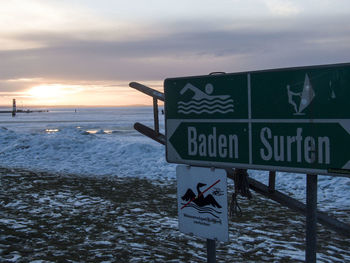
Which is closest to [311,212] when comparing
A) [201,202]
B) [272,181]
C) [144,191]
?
[272,181]

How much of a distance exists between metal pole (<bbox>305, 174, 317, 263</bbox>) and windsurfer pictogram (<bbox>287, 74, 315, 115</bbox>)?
446mm

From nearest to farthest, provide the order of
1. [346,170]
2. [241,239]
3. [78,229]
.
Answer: [346,170]
[241,239]
[78,229]

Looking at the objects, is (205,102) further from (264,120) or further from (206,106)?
(264,120)

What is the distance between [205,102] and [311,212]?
106 centimetres

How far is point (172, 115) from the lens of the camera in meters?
2.83

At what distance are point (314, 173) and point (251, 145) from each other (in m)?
0.47

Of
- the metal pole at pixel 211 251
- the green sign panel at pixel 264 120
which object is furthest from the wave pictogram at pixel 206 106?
the metal pole at pixel 211 251

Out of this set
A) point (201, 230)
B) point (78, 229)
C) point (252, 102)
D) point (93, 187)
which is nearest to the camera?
point (252, 102)

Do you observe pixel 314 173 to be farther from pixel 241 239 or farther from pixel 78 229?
pixel 78 229

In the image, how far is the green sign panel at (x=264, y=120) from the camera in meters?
2.12

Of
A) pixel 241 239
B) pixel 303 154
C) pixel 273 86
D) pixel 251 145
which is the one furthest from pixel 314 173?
pixel 241 239

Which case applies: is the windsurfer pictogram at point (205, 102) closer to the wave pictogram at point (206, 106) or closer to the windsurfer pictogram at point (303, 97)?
the wave pictogram at point (206, 106)

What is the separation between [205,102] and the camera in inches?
103

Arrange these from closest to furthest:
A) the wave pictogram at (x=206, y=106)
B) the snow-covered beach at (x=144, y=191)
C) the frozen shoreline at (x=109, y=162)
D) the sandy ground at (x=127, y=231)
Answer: the wave pictogram at (x=206, y=106) → the sandy ground at (x=127, y=231) → the snow-covered beach at (x=144, y=191) → the frozen shoreline at (x=109, y=162)
